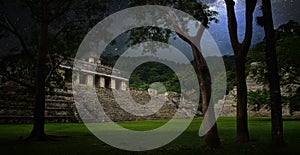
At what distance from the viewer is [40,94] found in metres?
10.5

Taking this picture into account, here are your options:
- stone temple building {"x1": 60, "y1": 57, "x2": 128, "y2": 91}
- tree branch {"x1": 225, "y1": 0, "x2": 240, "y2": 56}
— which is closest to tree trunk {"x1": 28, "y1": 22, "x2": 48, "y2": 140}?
tree branch {"x1": 225, "y1": 0, "x2": 240, "y2": 56}

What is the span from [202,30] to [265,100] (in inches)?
579

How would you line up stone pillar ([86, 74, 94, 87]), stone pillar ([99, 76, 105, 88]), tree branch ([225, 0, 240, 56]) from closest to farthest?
tree branch ([225, 0, 240, 56]) < stone pillar ([86, 74, 94, 87]) < stone pillar ([99, 76, 105, 88])

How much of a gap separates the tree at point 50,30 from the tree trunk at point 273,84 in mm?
6290

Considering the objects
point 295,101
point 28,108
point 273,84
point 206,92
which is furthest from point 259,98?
point 28,108

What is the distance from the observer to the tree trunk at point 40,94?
32.8ft

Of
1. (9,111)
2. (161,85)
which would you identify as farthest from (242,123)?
(161,85)

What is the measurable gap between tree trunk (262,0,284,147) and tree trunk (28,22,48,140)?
7.08 meters

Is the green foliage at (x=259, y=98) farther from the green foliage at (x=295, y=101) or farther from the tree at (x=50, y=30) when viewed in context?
the tree at (x=50, y=30)

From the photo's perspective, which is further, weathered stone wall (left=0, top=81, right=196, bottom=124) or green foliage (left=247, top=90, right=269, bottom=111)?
green foliage (left=247, top=90, right=269, bottom=111)

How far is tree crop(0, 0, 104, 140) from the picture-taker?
1053 centimetres

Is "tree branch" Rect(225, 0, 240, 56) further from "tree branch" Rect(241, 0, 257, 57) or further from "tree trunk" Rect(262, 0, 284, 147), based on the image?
"tree trunk" Rect(262, 0, 284, 147)

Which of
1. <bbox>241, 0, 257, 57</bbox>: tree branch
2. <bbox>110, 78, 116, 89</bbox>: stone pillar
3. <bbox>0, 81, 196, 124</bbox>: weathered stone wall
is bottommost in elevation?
<bbox>0, 81, 196, 124</bbox>: weathered stone wall

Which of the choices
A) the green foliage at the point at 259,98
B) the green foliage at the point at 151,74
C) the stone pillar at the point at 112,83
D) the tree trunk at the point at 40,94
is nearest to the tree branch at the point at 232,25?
the tree trunk at the point at 40,94
